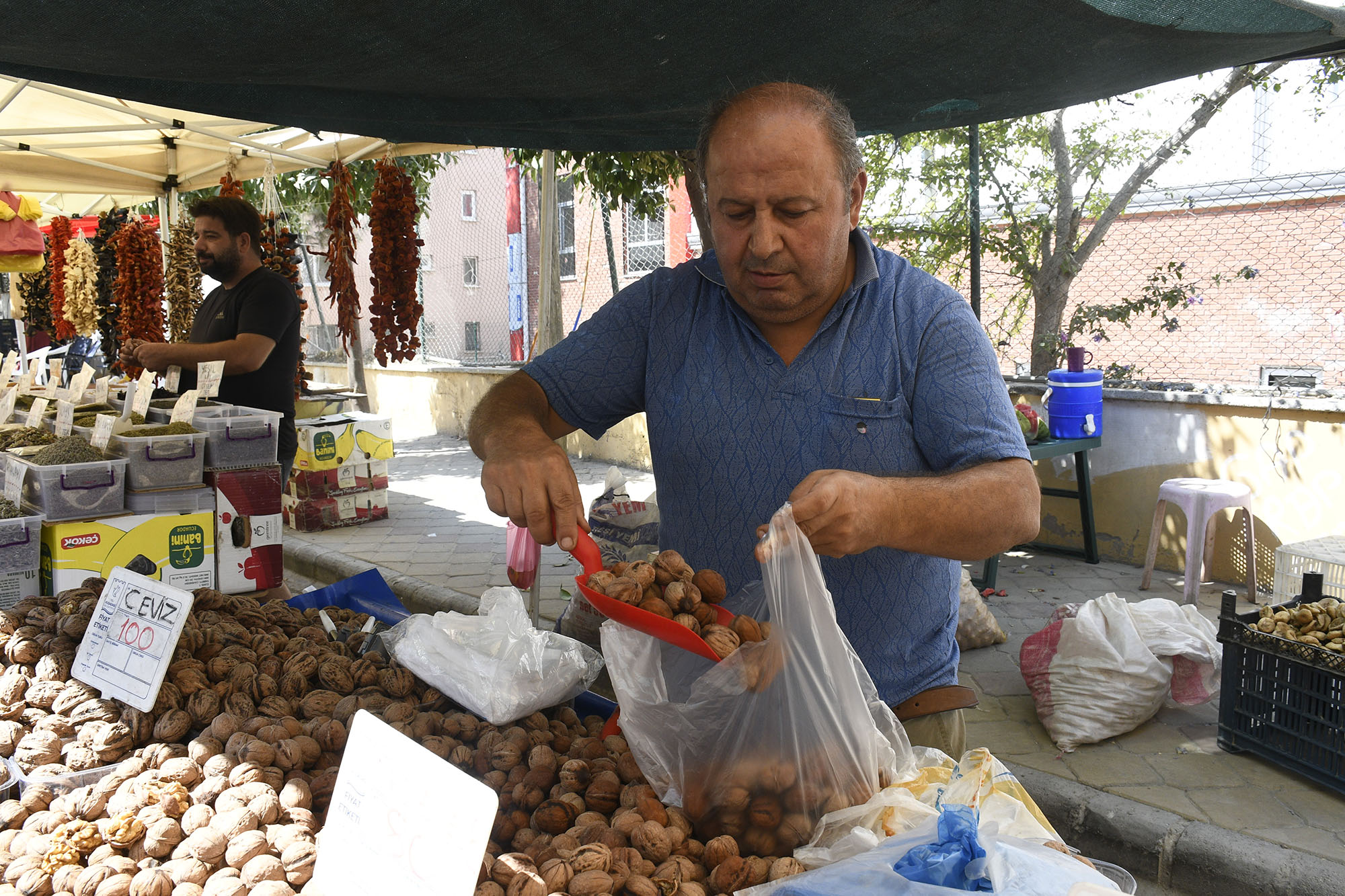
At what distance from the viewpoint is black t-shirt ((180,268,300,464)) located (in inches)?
181

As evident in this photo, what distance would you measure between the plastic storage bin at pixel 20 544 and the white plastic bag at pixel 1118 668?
386 cm

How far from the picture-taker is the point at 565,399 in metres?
2.07

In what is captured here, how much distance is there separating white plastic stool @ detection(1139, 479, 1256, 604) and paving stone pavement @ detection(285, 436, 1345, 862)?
0.63ft

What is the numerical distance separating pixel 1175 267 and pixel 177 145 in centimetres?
779

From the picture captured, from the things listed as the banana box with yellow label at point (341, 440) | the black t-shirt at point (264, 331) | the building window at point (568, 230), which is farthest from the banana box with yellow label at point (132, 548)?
the building window at point (568, 230)

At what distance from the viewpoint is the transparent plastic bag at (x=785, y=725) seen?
1444 millimetres

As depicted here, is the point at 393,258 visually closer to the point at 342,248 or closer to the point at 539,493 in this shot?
the point at 342,248

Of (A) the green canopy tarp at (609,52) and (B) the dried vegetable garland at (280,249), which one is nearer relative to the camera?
(A) the green canopy tarp at (609,52)

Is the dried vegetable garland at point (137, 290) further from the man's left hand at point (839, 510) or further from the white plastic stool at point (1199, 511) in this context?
the white plastic stool at point (1199, 511)

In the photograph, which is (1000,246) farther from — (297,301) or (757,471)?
(757,471)

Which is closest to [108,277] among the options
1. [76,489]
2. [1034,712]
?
[76,489]

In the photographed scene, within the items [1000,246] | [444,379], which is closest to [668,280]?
[1000,246]

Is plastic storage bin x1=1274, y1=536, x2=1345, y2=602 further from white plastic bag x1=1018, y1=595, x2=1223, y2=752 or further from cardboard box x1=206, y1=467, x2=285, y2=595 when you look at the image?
cardboard box x1=206, y1=467, x2=285, y2=595

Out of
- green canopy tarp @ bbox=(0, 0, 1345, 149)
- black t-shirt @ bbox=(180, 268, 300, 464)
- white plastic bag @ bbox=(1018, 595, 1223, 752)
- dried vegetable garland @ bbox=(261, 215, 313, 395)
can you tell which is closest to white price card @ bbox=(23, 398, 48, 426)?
black t-shirt @ bbox=(180, 268, 300, 464)
